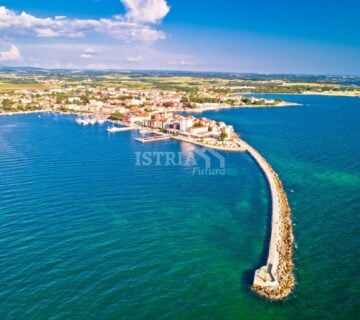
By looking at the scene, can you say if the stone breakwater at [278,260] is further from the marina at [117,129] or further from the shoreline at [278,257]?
the marina at [117,129]

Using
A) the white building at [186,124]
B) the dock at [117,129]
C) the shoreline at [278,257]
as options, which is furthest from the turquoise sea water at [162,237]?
the dock at [117,129]

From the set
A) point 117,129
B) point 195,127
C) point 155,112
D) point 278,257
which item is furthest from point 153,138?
point 278,257

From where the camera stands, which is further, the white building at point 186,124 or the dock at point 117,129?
the dock at point 117,129

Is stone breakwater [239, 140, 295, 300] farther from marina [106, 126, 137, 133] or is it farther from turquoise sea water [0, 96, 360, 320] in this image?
marina [106, 126, 137, 133]

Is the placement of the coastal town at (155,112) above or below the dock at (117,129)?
above

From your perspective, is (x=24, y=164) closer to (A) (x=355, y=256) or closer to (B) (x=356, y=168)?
(A) (x=355, y=256)

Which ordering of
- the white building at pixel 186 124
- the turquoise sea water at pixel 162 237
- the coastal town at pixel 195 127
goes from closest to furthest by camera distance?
the turquoise sea water at pixel 162 237
the coastal town at pixel 195 127
the white building at pixel 186 124

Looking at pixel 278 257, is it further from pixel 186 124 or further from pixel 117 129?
pixel 117 129

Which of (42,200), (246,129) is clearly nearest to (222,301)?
(42,200)
